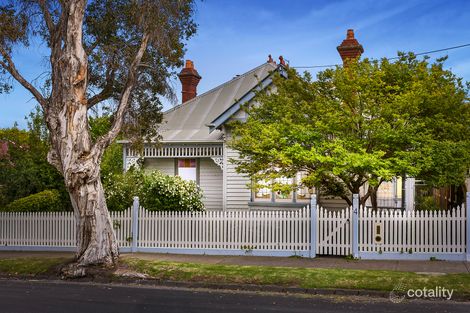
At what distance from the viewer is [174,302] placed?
10.6 metres

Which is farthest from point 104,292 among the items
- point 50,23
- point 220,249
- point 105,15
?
point 105,15

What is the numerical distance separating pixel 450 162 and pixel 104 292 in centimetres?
974

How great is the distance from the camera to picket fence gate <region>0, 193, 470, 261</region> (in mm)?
15250

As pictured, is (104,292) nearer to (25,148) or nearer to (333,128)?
(333,128)

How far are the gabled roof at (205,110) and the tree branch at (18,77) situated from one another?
8413mm

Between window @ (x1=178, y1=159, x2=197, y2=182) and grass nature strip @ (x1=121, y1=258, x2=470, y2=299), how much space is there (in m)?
9.78

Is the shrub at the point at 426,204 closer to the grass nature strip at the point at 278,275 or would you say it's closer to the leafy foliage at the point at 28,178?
the grass nature strip at the point at 278,275

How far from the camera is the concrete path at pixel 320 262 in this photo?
1372 centimetres

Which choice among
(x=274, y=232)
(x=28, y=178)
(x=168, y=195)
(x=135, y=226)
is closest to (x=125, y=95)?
(x=168, y=195)

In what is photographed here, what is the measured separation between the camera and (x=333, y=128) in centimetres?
1591

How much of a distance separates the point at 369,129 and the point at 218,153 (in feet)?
27.4

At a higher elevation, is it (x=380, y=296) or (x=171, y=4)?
(x=171, y=4)

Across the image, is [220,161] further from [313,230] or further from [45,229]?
[45,229]

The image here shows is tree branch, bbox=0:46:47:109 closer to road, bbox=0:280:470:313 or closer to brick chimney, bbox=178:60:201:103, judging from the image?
road, bbox=0:280:470:313
